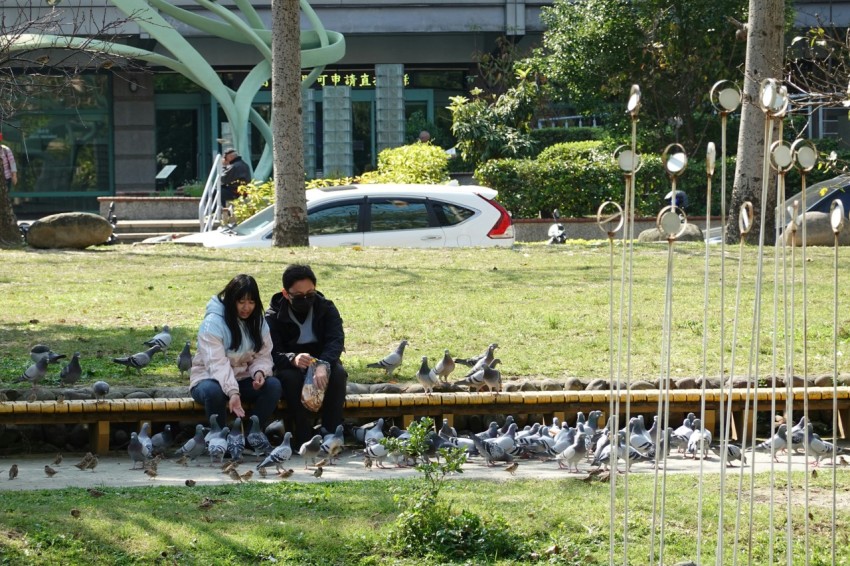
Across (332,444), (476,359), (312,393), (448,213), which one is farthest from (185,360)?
(448,213)

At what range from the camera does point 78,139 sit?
33062 mm

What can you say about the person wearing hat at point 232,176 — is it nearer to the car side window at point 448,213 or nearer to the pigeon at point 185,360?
the car side window at point 448,213

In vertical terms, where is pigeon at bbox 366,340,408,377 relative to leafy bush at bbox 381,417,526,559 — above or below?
above

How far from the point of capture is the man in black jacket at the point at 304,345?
8461 millimetres

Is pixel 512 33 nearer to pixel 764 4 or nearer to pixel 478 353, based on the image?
pixel 764 4

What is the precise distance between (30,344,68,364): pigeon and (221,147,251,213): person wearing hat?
43.4 ft

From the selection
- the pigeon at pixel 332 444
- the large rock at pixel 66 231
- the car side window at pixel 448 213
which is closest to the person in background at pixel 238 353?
the pigeon at pixel 332 444

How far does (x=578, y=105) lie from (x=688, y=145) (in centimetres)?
277

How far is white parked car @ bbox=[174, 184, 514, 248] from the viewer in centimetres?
1752

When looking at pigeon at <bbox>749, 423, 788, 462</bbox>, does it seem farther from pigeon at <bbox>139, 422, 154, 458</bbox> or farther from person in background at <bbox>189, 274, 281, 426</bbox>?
pigeon at <bbox>139, 422, 154, 458</bbox>

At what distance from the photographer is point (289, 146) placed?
Answer: 16.7 m

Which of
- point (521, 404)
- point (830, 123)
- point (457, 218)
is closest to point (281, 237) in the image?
point (457, 218)

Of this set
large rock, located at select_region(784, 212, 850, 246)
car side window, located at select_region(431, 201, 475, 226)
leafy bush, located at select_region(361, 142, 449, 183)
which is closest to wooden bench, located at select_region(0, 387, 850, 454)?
car side window, located at select_region(431, 201, 475, 226)

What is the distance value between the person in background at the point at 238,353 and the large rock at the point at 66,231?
8.91m
